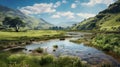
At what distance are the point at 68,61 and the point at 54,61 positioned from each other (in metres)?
1.77

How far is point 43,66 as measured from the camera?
19.1m

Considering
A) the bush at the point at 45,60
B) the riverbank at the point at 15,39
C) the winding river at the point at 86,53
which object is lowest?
the winding river at the point at 86,53

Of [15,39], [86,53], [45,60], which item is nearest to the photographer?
[45,60]

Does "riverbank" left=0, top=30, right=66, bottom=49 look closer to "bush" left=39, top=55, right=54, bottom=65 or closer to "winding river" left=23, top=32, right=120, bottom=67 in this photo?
"winding river" left=23, top=32, right=120, bottom=67

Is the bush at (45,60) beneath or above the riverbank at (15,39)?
above

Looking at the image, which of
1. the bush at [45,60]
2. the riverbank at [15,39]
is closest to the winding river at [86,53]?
the riverbank at [15,39]

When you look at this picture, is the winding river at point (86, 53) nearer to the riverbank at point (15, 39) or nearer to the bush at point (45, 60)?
the riverbank at point (15, 39)

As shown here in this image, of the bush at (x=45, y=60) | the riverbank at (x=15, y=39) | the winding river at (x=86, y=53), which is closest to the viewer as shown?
the bush at (x=45, y=60)

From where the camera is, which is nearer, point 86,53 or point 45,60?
point 45,60

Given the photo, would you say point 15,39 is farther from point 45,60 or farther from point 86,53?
point 45,60

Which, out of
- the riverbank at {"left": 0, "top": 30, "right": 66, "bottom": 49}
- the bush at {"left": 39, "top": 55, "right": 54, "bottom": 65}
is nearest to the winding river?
the riverbank at {"left": 0, "top": 30, "right": 66, "bottom": 49}

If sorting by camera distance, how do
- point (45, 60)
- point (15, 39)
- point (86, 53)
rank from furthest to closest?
point (15, 39) < point (86, 53) < point (45, 60)

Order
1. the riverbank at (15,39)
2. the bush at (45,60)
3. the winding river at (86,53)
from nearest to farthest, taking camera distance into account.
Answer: the bush at (45,60)
the winding river at (86,53)
the riverbank at (15,39)

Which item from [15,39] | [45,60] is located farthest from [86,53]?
[15,39]
